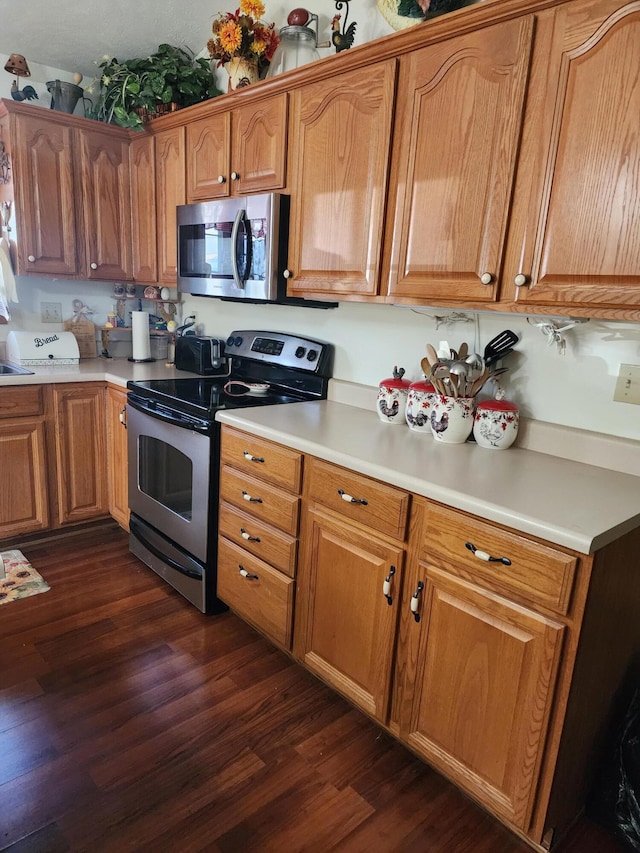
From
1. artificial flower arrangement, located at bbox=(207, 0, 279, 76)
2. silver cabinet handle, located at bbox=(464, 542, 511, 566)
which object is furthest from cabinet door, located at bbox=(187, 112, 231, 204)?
silver cabinet handle, located at bbox=(464, 542, 511, 566)

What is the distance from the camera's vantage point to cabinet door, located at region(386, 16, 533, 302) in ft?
4.81

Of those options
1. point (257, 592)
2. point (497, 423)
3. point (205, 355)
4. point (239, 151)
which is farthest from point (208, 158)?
point (257, 592)

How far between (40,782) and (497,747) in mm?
1204

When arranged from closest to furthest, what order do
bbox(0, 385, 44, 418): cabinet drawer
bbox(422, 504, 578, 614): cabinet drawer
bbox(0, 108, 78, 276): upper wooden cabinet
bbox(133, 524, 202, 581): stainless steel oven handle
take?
bbox(422, 504, 578, 614): cabinet drawer < bbox(133, 524, 202, 581): stainless steel oven handle < bbox(0, 385, 44, 418): cabinet drawer < bbox(0, 108, 78, 276): upper wooden cabinet

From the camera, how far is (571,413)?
5.61 feet

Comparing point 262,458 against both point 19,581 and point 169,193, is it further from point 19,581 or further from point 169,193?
point 169,193

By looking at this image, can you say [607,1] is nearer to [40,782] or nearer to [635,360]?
[635,360]

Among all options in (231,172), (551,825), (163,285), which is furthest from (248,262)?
(551,825)

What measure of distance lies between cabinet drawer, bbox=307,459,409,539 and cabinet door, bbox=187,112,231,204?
143 cm

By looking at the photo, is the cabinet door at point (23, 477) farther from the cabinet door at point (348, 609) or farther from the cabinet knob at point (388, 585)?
the cabinet knob at point (388, 585)

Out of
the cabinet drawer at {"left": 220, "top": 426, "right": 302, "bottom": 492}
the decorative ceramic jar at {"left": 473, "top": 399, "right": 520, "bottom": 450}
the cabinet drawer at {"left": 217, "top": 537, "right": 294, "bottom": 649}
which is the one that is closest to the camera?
the decorative ceramic jar at {"left": 473, "top": 399, "right": 520, "bottom": 450}

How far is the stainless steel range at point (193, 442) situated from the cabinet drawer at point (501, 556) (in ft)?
3.31

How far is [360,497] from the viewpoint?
160cm

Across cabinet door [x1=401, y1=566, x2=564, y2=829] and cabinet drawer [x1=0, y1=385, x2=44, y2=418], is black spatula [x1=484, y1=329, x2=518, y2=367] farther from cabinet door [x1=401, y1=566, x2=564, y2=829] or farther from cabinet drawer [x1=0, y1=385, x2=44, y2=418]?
cabinet drawer [x1=0, y1=385, x2=44, y2=418]
